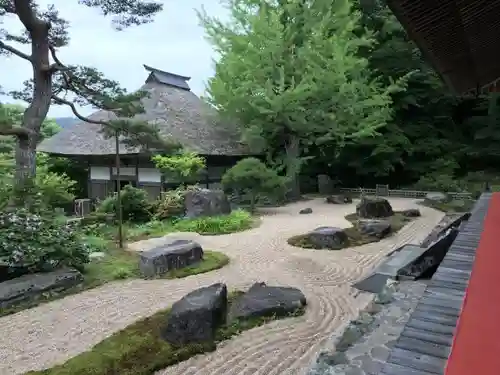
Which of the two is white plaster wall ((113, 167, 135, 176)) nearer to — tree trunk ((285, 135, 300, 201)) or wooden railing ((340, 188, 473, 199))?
tree trunk ((285, 135, 300, 201))

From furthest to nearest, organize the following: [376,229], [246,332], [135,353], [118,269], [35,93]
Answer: [376,229] → [35,93] → [118,269] → [246,332] → [135,353]

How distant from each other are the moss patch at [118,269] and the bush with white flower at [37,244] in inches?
15.2

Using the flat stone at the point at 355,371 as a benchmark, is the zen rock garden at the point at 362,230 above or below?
above

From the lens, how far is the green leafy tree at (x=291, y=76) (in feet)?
50.7

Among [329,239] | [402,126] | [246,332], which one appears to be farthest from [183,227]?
[402,126]

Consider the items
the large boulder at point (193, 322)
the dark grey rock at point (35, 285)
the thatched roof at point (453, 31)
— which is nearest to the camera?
the thatched roof at point (453, 31)

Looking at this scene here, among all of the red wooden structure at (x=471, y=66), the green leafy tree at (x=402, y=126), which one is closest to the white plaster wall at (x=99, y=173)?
the green leafy tree at (x=402, y=126)

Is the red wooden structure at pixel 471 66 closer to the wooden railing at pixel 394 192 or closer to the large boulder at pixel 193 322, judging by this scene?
the large boulder at pixel 193 322

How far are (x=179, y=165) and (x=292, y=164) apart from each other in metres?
5.07

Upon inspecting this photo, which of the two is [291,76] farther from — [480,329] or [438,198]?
[480,329]

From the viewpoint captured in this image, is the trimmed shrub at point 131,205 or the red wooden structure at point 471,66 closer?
the red wooden structure at point 471,66

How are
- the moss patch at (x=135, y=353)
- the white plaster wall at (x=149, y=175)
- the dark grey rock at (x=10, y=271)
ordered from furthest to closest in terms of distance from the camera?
the white plaster wall at (x=149, y=175), the dark grey rock at (x=10, y=271), the moss patch at (x=135, y=353)

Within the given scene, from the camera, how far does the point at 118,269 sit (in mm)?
7547

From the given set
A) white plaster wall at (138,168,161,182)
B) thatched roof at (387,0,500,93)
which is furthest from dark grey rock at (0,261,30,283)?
white plaster wall at (138,168,161,182)
